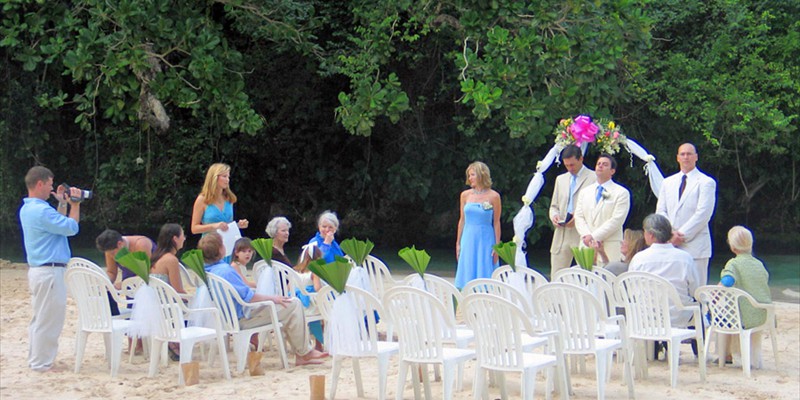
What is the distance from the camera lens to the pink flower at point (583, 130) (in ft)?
26.1

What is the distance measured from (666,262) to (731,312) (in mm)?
551

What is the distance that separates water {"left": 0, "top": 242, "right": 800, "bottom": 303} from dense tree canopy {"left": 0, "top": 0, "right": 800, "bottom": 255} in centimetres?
72

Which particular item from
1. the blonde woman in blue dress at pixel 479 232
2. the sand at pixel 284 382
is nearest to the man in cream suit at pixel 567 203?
the blonde woman in blue dress at pixel 479 232

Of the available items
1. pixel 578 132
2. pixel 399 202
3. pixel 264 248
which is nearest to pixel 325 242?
pixel 264 248

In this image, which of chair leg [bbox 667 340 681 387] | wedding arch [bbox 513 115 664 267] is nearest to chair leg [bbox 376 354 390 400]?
chair leg [bbox 667 340 681 387]

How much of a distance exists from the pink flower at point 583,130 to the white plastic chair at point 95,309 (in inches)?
155

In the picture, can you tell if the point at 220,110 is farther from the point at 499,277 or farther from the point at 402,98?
the point at 499,277

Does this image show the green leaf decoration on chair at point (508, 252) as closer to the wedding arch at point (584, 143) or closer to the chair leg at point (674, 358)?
the chair leg at point (674, 358)

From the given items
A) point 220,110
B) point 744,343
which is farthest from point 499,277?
point 220,110

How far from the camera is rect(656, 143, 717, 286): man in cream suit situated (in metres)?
7.20

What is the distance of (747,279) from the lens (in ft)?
21.4

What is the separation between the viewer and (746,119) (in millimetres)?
13977

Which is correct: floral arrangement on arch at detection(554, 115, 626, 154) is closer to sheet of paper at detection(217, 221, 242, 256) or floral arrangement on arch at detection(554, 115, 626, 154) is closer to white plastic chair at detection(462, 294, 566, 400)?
sheet of paper at detection(217, 221, 242, 256)

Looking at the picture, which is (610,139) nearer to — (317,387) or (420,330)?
(420,330)
